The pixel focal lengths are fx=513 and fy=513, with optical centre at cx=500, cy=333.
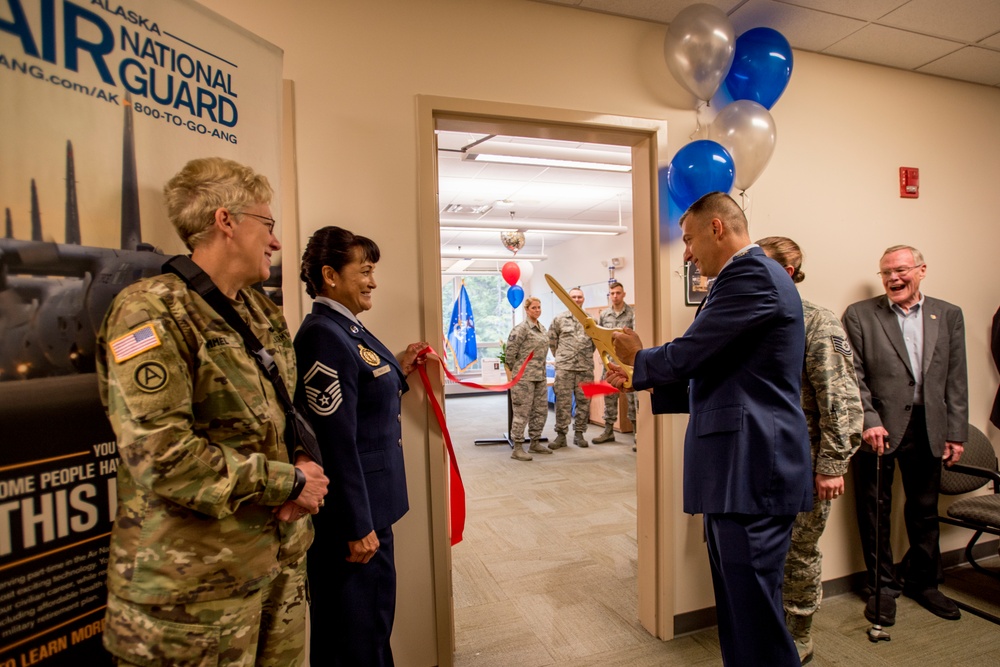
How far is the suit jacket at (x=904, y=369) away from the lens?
2.47 metres

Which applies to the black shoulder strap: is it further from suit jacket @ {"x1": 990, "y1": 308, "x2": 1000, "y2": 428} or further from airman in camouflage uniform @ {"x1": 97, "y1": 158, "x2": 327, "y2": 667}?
suit jacket @ {"x1": 990, "y1": 308, "x2": 1000, "y2": 428}

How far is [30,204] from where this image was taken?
94 centimetres

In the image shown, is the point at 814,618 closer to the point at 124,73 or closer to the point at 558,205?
the point at 124,73

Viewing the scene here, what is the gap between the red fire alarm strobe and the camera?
109 inches

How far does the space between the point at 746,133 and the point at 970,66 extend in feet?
5.79

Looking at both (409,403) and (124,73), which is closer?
(124,73)

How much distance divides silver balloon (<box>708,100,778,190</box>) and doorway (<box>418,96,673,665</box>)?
0.82 feet

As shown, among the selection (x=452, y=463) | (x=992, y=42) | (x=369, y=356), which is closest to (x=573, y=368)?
(x=452, y=463)

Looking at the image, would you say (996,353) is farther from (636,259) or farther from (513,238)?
(513,238)

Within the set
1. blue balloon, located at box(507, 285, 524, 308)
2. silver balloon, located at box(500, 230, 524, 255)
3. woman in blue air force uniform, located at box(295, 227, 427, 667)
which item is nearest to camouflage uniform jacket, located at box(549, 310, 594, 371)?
silver balloon, located at box(500, 230, 524, 255)

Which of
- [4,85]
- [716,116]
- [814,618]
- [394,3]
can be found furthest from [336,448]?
[814,618]

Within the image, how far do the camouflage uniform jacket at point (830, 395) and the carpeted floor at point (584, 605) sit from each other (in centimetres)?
90

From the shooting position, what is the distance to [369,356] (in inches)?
60.2

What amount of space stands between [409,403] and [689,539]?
1440mm
